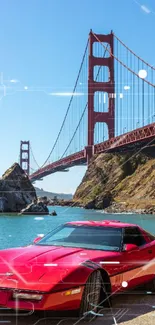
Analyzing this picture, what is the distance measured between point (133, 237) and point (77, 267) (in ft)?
5.61

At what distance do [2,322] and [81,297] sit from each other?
797mm

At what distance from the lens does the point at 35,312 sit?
501 cm

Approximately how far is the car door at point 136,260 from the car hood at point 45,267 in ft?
1.40

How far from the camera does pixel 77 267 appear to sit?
17.2 feet

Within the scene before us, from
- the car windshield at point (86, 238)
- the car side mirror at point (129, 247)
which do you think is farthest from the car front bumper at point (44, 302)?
the car side mirror at point (129, 247)

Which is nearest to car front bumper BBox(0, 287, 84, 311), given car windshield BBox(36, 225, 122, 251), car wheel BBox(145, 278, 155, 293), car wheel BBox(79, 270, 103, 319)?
car wheel BBox(79, 270, 103, 319)

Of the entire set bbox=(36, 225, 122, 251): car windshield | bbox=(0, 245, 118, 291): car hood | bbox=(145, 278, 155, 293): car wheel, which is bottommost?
bbox=(145, 278, 155, 293): car wheel

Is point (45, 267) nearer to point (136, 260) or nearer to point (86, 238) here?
point (86, 238)

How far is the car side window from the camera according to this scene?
6598 millimetres

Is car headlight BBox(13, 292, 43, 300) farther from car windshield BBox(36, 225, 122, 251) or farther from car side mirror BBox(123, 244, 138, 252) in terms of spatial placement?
car side mirror BBox(123, 244, 138, 252)

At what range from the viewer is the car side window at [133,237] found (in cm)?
660

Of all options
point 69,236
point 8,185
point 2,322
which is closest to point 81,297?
point 2,322

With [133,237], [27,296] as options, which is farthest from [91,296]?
[133,237]

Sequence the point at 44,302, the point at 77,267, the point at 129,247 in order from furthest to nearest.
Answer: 1. the point at 129,247
2. the point at 77,267
3. the point at 44,302
